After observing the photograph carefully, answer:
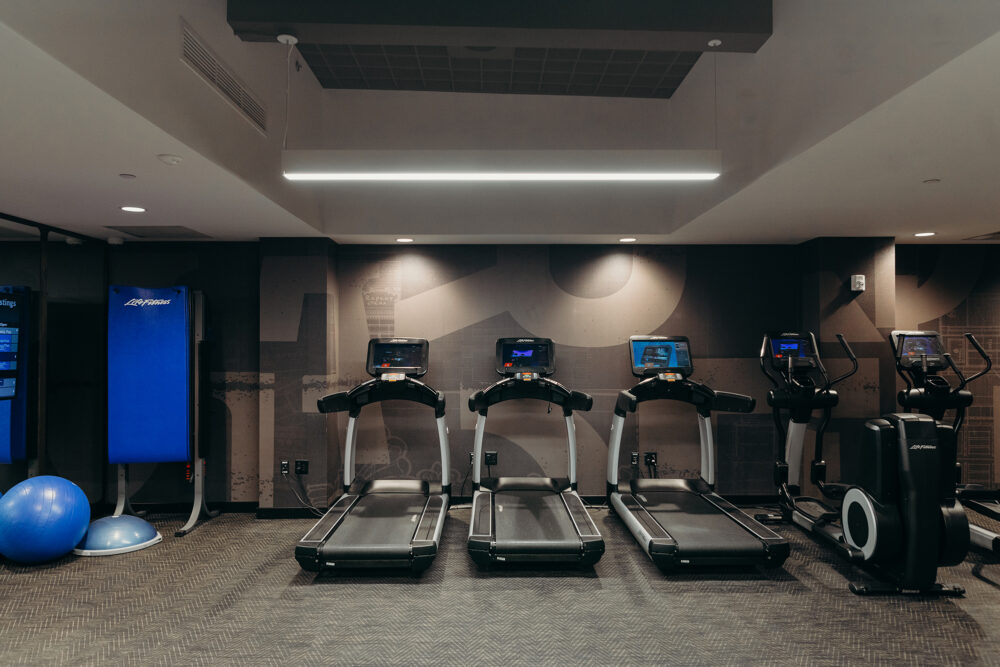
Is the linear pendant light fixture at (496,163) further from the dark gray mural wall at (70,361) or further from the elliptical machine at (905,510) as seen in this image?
the dark gray mural wall at (70,361)

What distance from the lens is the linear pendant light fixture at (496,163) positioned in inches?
121

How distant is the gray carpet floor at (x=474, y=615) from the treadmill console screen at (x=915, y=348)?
5.17 feet

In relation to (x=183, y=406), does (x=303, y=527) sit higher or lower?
lower

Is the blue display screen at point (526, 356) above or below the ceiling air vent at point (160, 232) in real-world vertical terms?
below

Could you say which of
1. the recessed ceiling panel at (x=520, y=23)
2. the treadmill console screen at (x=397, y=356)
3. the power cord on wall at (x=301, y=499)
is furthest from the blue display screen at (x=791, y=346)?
the power cord on wall at (x=301, y=499)

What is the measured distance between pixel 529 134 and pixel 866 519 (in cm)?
391

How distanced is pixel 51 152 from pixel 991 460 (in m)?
8.15

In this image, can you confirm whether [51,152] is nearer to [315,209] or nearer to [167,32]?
[167,32]

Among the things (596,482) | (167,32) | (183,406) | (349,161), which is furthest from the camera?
(596,482)

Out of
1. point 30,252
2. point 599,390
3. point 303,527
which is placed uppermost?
point 30,252

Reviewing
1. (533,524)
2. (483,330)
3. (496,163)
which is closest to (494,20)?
(496,163)

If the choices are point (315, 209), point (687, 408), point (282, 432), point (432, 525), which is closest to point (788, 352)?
point (687, 408)

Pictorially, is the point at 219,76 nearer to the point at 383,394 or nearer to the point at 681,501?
the point at 383,394

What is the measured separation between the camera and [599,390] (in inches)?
215
